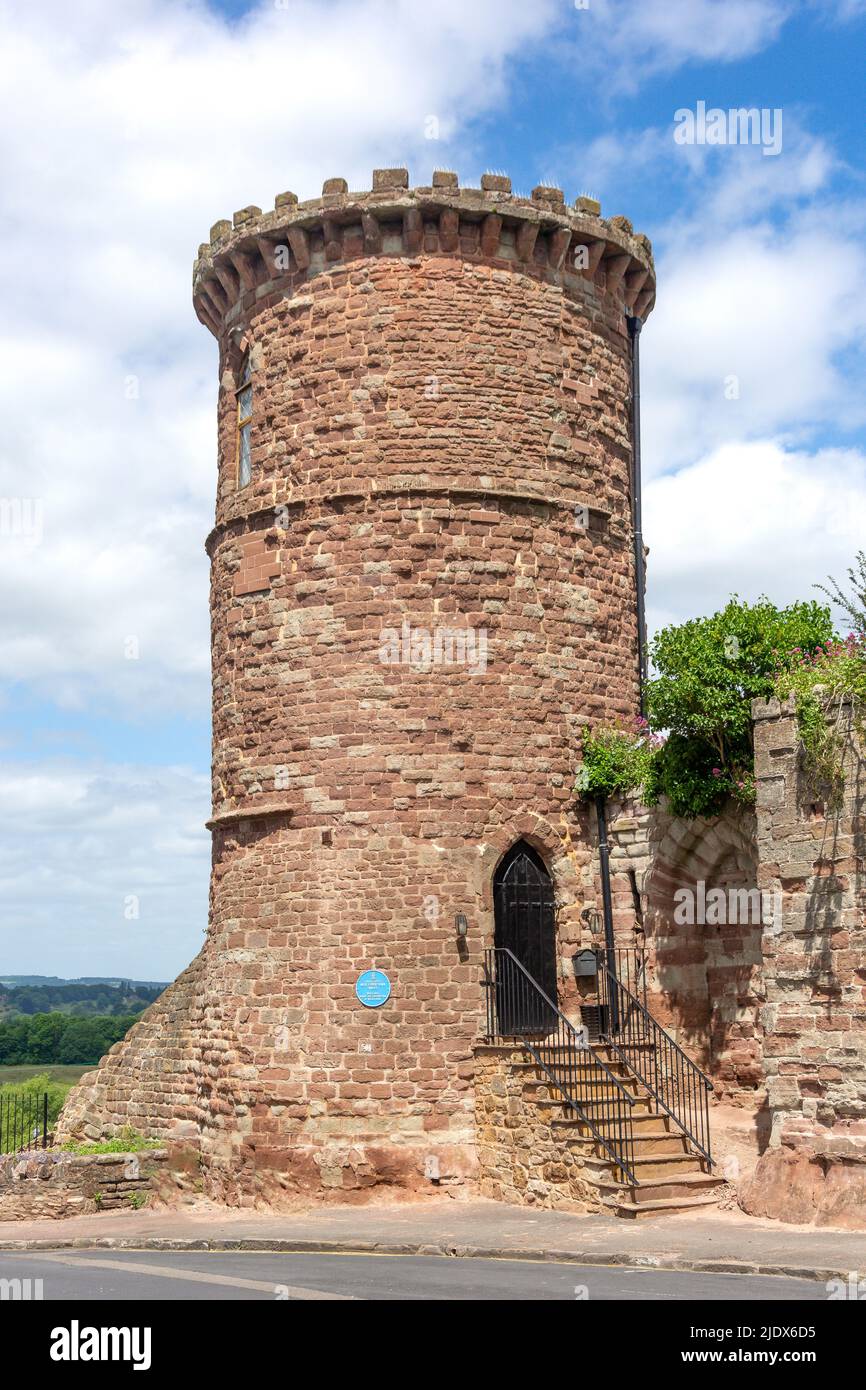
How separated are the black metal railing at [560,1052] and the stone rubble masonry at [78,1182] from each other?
15.7ft

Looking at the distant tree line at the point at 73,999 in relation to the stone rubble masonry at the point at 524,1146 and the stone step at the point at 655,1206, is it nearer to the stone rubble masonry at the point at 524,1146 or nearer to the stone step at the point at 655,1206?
the stone rubble masonry at the point at 524,1146

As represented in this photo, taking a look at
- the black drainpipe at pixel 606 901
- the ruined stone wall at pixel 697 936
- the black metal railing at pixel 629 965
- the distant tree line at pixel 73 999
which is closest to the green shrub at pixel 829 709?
the ruined stone wall at pixel 697 936

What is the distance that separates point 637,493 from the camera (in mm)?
19734

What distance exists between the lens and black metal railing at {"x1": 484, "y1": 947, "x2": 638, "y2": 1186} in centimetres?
1495

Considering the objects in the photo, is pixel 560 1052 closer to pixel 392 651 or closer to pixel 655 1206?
pixel 655 1206

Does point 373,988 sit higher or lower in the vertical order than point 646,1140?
higher

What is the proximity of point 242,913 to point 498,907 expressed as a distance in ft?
10.0

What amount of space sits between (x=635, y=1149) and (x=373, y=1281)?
482cm

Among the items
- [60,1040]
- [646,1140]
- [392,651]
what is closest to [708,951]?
[646,1140]

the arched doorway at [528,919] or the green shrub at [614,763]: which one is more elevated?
the green shrub at [614,763]

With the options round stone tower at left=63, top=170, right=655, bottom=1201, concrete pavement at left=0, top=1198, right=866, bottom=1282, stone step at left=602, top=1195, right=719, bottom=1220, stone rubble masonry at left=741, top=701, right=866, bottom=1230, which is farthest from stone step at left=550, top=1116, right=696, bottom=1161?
round stone tower at left=63, top=170, right=655, bottom=1201

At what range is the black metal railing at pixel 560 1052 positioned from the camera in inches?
589

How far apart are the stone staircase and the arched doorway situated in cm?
102

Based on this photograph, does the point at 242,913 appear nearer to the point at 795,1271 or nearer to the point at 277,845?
the point at 277,845
